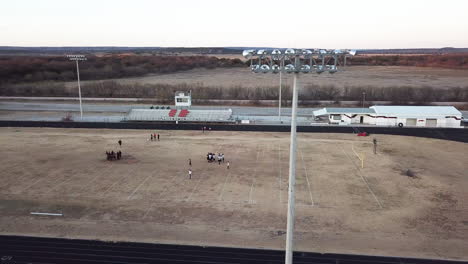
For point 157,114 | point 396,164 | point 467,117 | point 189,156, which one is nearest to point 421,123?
point 467,117

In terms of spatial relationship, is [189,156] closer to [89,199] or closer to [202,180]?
[202,180]

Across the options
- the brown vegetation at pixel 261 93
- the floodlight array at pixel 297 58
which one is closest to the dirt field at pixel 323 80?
the brown vegetation at pixel 261 93

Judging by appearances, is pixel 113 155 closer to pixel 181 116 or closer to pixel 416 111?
pixel 181 116

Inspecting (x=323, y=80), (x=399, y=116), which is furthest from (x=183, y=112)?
(x=323, y=80)

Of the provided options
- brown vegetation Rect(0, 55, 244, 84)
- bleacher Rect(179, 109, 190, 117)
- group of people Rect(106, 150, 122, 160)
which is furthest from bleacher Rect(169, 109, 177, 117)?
brown vegetation Rect(0, 55, 244, 84)

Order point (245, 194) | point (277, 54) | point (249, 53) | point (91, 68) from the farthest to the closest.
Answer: point (91, 68), point (245, 194), point (249, 53), point (277, 54)

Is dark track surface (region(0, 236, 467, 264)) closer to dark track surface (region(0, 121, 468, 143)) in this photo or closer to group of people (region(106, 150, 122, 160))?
group of people (region(106, 150, 122, 160))
